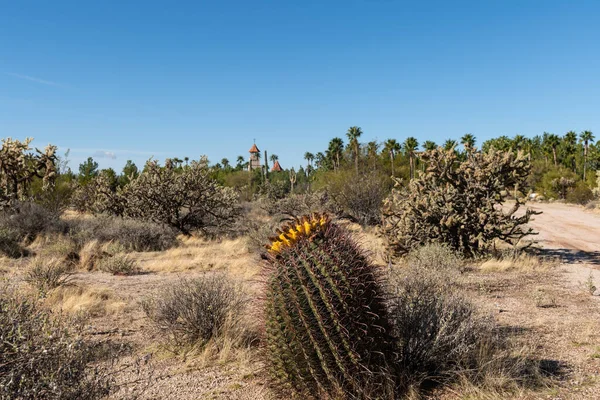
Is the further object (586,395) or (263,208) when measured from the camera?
(263,208)

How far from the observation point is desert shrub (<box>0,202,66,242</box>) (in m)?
16.0

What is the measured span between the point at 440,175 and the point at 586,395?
903 cm

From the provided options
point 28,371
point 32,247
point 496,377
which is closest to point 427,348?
point 496,377

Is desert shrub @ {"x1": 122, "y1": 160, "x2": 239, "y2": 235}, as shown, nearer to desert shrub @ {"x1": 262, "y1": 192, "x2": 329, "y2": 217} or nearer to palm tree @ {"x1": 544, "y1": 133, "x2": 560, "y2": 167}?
desert shrub @ {"x1": 262, "y1": 192, "x2": 329, "y2": 217}

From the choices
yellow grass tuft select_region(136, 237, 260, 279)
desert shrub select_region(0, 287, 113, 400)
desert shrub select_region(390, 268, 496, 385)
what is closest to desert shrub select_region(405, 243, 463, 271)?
yellow grass tuft select_region(136, 237, 260, 279)

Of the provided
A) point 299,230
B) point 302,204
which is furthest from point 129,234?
point 299,230

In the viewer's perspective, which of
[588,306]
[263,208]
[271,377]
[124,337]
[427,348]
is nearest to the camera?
[271,377]

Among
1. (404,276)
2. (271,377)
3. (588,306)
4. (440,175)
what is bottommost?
(588,306)

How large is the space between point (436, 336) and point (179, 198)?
1628 cm

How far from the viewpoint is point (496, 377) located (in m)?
4.49

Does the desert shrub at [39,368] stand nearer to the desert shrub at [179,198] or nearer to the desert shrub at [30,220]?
the desert shrub at [30,220]

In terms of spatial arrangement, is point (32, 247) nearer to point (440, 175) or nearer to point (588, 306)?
point (440, 175)

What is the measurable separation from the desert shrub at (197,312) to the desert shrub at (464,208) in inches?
291

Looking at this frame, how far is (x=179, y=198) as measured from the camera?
1958 cm
